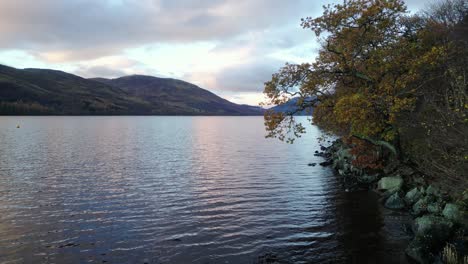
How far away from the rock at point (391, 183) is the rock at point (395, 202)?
251cm

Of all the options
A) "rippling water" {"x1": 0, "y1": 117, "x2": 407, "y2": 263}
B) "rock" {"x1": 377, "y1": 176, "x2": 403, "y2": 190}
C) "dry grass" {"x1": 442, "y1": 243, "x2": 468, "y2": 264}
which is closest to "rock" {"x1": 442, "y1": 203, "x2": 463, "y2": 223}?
"dry grass" {"x1": 442, "y1": 243, "x2": 468, "y2": 264}

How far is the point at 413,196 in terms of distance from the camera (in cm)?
2753

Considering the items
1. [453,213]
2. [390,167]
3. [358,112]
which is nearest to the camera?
[453,213]

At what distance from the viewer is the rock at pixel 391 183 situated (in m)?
31.2

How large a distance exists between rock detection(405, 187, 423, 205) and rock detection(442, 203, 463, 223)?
20.7 feet

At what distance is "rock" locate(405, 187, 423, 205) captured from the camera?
2707 centimetres

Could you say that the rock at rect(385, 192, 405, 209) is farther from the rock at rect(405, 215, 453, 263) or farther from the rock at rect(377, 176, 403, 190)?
the rock at rect(405, 215, 453, 263)

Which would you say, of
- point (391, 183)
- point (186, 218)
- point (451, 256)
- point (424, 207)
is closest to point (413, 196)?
point (424, 207)

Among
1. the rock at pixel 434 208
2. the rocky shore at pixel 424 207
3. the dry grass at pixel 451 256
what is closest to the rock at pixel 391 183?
the rocky shore at pixel 424 207

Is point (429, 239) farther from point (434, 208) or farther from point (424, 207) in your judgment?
point (424, 207)

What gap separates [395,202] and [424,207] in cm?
358

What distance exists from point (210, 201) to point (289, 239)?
11.1m

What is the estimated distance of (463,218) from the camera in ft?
63.0

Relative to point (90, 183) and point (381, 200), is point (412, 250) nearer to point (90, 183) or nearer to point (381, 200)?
point (381, 200)
